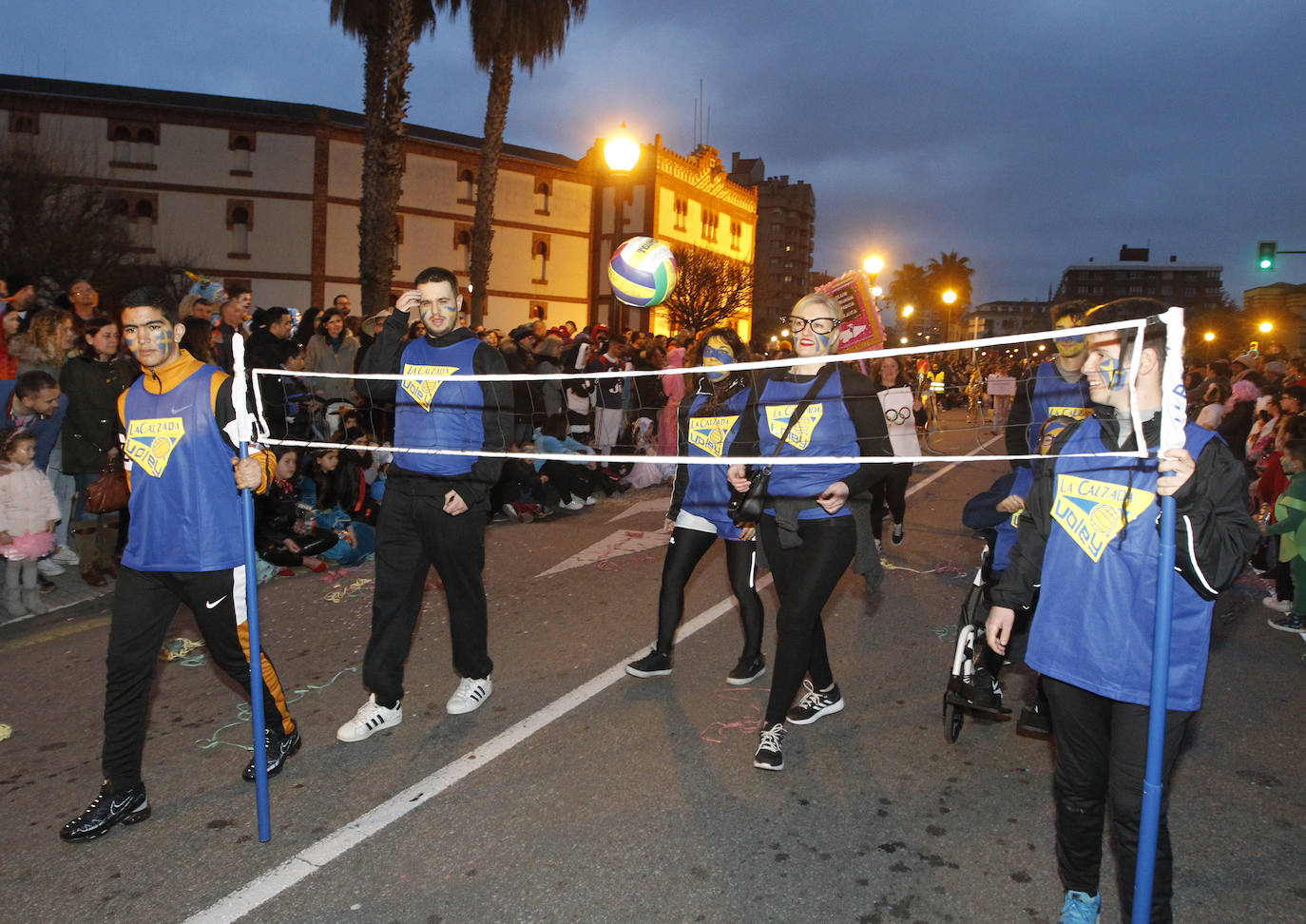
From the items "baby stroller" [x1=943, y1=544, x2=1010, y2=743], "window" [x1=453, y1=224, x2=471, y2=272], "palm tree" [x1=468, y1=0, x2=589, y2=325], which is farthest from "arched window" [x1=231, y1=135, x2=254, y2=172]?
"baby stroller" [x1=943, y1=544, x2=1010, y2=743]

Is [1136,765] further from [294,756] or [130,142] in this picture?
[130,142]

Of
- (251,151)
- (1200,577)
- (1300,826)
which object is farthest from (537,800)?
(251,151)

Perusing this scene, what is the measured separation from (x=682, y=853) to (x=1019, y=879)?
124 centimetres

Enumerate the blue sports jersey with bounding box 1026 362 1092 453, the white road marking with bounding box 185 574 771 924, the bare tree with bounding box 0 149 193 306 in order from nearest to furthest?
the white road marking with bounding box 185 574 771 924
the blue sports jersey with bounding box 1026 362 1092 453
the bare tree with bounding box 0 149 193 306

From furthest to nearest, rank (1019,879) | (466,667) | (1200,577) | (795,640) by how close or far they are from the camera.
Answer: (466,667) < (795,640) < (1019,879) < (1200,577)

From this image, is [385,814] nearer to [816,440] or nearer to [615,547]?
[816,440]

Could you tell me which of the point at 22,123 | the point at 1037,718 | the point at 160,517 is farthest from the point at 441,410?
the point at 22,123

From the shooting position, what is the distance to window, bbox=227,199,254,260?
42.9 metres

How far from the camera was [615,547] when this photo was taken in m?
9.28

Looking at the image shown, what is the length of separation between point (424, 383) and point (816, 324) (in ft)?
6.31

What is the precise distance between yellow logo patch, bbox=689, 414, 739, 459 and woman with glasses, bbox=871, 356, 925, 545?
120 inches

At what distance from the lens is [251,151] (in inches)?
1683

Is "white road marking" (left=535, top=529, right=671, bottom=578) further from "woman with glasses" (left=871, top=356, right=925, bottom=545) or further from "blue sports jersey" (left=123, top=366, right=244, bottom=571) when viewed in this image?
"blue sports jersey" (left=123, top=366, right=244, bottom=571)

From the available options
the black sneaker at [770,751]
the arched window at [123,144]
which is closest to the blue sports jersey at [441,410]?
the black sneaker at [770,751]
